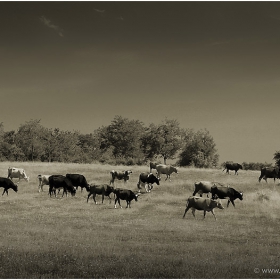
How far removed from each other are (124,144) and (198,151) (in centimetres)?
2051

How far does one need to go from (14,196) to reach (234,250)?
74.7 feet

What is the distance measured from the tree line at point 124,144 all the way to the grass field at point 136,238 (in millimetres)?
66113

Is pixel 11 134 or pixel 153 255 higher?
pixel 11 134

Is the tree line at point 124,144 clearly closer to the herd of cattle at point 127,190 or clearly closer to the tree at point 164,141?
the tree at point 164,141

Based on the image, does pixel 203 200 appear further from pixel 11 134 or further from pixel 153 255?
pixel 11 134

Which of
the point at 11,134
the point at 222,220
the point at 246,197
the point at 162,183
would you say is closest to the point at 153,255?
the point at 222,220

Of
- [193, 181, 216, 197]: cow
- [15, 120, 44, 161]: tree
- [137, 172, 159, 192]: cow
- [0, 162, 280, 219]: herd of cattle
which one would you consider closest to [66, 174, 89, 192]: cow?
[0, 162, 280, 219]: herd of cattle

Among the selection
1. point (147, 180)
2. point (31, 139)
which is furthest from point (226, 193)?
point (31, 139)

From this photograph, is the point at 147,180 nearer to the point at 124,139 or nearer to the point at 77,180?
the point at 77,180

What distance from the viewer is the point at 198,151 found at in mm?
109000

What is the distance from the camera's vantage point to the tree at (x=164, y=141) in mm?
107812

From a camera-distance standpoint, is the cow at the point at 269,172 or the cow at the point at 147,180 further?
the cow at the point at 269,172

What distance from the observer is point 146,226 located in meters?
23.8

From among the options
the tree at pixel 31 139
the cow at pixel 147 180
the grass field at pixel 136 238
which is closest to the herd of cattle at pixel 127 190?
the cow at pixel 147 180
